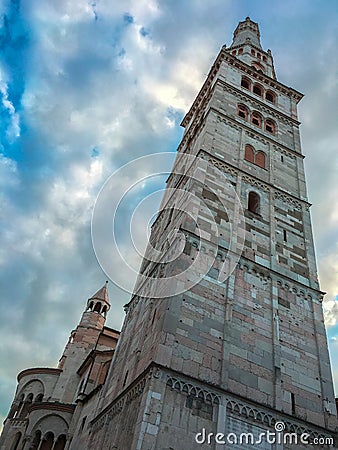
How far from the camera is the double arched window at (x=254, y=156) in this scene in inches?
738

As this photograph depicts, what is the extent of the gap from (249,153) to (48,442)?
631 inches

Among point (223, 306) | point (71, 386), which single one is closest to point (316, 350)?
point (223, 306)

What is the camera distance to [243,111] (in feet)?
72.3

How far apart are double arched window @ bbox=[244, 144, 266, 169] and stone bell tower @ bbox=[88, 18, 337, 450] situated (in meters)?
0.07

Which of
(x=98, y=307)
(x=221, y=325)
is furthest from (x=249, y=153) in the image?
(x=98, y=307)

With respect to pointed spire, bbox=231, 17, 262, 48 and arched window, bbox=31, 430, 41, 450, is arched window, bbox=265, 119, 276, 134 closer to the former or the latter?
pointed spire, bbox=231, 17, 262, 48

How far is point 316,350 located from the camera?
41.7ft

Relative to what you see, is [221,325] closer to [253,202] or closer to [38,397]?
[253,202]

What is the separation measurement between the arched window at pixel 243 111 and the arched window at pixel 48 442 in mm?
A: 17842

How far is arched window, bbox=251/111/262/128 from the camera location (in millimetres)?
21788

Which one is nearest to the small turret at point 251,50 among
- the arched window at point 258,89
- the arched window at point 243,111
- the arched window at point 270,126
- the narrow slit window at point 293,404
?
the arched window at point 258,89

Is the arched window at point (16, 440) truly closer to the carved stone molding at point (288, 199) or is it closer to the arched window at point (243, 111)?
the carved stone molding at point (288, 199)

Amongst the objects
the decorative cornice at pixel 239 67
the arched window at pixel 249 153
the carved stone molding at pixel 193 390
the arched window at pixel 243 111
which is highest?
the decorative cornice at pixel 239 67

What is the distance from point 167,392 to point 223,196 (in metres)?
8.16
